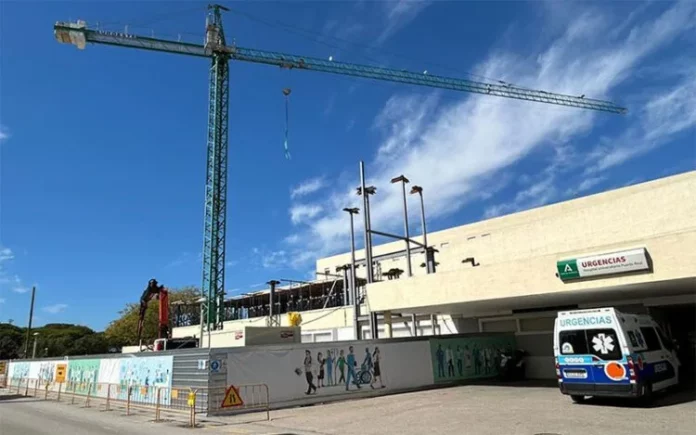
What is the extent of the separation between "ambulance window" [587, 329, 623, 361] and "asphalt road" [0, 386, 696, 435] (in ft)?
4.58

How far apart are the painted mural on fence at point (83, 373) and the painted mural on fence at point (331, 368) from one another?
12.2 metres

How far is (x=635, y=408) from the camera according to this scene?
44.9 ft

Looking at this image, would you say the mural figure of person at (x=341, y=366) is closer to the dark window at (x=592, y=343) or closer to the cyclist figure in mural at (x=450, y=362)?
the cyclist figure in mural at (x=450, y=362)

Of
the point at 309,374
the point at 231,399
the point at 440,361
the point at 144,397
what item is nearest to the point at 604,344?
the point at 309,374

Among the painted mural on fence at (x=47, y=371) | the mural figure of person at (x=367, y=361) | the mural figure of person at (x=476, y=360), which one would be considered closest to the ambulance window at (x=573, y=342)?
the mural figure of person at (x=367, y=361)

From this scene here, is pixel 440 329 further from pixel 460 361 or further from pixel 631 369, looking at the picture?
pixel 631 369

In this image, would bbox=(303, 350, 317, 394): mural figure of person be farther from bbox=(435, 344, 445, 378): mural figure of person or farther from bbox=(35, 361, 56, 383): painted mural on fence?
bbox=(35, 361, 56, 383): painted mural on fence

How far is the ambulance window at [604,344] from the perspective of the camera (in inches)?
544

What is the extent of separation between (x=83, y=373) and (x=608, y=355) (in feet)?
82.1

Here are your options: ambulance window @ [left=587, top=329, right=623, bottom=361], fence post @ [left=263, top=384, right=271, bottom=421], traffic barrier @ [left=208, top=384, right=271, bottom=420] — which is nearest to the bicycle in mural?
fence post @ [left=263, top=384, right=271, bottom=421]

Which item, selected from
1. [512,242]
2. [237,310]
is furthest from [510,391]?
[237,310]

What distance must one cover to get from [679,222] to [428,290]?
37.3ft

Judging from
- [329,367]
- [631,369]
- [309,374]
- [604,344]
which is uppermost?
[604,344]

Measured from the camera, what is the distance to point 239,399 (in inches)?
672
